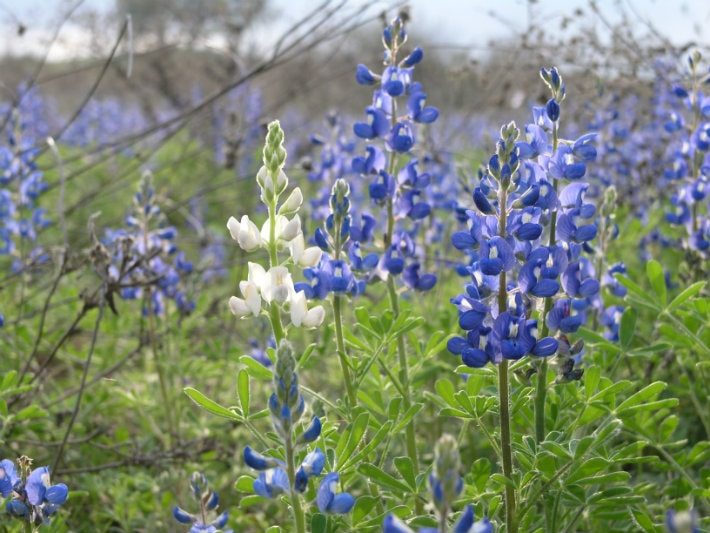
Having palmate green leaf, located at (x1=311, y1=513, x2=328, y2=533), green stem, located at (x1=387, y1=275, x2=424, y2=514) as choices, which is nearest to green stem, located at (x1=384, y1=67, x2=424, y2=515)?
green stem, located at (x1=387, y1=275, x2=424, y2=514)

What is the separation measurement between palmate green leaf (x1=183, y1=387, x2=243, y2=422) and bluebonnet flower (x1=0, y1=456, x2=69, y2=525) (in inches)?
14.1

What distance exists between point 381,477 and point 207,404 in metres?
0.40

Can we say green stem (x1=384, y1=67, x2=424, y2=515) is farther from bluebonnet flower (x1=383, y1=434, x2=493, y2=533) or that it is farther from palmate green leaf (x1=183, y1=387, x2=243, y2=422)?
bluebonnet flower (x1=383, y1=434, x2=493, y2=533)

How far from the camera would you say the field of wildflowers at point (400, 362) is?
166 centimetres

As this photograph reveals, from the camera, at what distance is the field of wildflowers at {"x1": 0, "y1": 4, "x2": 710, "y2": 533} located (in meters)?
1.66

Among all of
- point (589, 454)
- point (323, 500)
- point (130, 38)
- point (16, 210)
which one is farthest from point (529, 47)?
point (323, 500)

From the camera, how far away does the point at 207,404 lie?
5.62 ft

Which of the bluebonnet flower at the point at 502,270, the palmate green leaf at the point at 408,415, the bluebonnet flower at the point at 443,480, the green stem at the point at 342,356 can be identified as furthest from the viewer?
the green stem at the point at 342,356

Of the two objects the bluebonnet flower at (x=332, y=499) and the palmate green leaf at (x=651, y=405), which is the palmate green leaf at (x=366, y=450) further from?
the palmate green leaf at (x=651, y=405)

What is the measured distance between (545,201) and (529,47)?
2867 mm

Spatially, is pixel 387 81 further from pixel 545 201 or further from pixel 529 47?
pixel 529 47

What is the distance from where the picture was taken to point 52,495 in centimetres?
177

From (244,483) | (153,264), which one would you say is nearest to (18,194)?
(153,264)

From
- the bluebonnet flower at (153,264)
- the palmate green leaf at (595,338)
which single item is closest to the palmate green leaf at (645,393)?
the palmate green leaf at (595,338)
